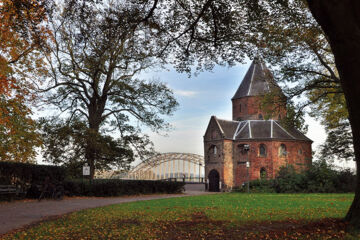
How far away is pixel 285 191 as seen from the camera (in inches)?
965

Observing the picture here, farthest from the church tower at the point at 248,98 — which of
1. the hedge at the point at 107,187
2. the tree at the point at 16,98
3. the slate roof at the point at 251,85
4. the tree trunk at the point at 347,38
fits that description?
the tree trunk at the point at 347,38

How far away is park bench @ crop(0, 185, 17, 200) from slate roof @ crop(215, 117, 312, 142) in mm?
30183

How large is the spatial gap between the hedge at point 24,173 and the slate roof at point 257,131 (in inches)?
1088

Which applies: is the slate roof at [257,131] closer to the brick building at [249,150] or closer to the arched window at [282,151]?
the brick building at [249,150]

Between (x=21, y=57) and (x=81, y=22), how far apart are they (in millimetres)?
14490

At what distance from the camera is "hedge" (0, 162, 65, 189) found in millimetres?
16766

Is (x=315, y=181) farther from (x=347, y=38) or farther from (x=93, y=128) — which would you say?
(x=347, y=38)

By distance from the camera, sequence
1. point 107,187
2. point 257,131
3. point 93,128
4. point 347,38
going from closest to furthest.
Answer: point 347,38, point 107,187, point 93,128, point 257,131

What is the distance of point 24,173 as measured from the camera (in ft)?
58.2

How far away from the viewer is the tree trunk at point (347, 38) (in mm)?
6125

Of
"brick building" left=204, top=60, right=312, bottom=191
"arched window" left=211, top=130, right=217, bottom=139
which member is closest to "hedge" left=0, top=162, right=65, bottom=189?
"brick building" left=204, top=60, right=312, bottom=191

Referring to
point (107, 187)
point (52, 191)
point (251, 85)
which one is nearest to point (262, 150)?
point (251, 85)

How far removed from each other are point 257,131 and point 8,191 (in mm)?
33951

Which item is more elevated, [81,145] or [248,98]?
[248,98]
